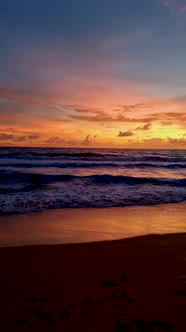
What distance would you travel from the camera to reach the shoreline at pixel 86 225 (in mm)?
6199

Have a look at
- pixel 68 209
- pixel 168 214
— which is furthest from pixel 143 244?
pixel 68 209

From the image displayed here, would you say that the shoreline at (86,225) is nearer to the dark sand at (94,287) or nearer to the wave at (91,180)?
the dark sand at (94,287)

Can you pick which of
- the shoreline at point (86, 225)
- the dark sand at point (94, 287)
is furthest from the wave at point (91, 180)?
the dark sand at point (94, 287)

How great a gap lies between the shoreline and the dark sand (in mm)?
609

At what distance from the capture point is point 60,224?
290 inches

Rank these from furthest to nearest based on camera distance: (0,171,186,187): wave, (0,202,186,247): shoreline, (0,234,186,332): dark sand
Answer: (0,171,186,187): wave
(0,202,186,247): shoreline
(0,234,186,332): dark sand

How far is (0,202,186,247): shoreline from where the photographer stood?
6.20 metres

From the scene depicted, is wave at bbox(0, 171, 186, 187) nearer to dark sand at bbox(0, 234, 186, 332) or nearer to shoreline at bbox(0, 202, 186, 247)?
shoreline at bbox(0, 202, 186, 247)

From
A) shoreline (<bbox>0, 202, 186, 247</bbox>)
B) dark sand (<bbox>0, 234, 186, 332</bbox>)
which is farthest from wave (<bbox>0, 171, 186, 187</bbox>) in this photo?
dark sand (<bbox>0, 234, 186, 332</bbox>)

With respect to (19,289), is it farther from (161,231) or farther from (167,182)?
(167,182)

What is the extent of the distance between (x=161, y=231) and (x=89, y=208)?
3.26 meters

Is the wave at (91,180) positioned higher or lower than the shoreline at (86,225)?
higher

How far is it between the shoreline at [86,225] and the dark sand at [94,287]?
609 mm

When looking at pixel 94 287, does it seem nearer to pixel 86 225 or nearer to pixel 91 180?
pixel 86 225
